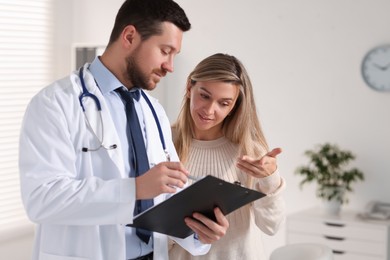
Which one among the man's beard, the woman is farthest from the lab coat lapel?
the woman

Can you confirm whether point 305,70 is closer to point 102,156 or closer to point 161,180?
point 102,156

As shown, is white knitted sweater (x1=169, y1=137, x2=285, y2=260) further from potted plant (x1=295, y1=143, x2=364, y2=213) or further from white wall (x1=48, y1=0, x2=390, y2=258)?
white wall (x1=48, y1=0, x2=390, y2=258)

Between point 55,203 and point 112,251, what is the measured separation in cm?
23

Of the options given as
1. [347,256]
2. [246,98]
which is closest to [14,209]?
[347,256]

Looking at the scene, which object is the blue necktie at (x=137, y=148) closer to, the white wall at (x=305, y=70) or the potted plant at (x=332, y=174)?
the potted plant at (x=332, y=174)

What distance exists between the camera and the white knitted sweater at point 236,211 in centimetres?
228

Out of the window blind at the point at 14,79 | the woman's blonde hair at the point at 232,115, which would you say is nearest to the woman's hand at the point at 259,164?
the woman's blonde hair at the point at 232,115

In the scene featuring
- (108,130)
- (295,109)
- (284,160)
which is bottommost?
(284,160)

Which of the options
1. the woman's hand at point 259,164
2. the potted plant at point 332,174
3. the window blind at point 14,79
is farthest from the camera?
the window blind at point 14,79

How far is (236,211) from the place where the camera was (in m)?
2.35

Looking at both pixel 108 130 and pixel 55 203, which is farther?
pixel 108 130

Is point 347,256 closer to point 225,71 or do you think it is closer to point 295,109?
point 295,109

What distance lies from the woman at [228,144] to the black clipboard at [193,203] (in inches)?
15.1

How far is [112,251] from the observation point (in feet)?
5.89
